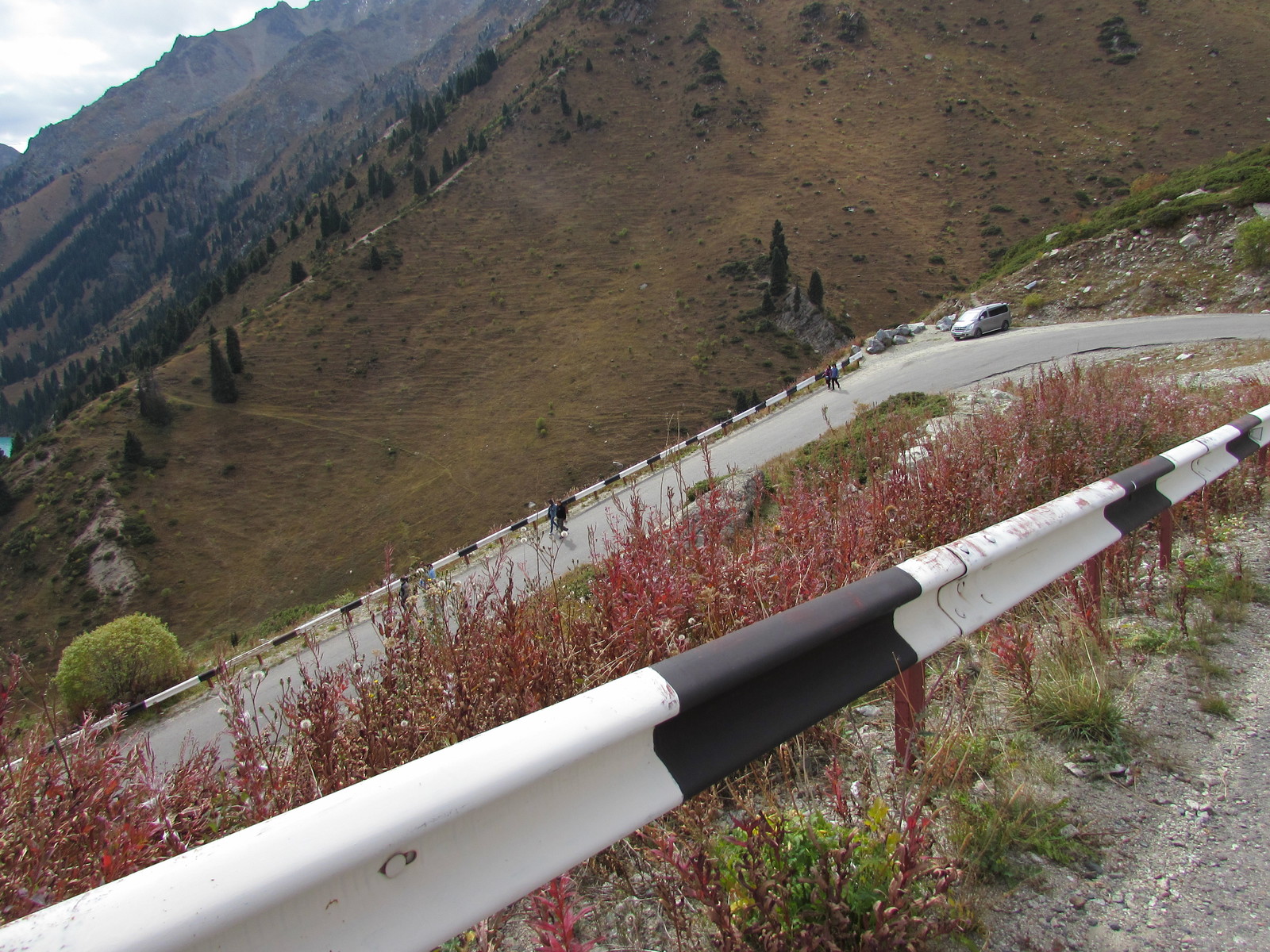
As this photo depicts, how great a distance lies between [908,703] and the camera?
6.19ft

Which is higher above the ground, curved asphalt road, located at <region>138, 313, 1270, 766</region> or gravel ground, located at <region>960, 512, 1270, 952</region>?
gravel ground, located at <region>960, 512, 1270, 952</region>

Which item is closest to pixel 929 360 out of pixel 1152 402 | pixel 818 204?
pixel 1152 402

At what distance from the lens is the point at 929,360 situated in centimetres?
2147

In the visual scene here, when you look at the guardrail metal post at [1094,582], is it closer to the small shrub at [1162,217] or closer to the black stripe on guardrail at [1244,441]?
the black stripe on guardrail at [1244,441]

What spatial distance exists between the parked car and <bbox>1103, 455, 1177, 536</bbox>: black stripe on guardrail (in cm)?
2247

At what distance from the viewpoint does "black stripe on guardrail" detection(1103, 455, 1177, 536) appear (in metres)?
2.81

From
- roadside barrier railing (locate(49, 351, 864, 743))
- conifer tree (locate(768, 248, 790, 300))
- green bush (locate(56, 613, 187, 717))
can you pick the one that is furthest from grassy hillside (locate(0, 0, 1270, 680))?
green bush (locate(56, 613, 187, 717))

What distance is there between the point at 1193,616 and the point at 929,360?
20498mm

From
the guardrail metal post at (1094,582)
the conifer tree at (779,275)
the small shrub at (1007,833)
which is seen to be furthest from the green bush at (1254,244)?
the conifer tree at (779,275)

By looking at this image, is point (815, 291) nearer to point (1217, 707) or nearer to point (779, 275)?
point (779, 275)

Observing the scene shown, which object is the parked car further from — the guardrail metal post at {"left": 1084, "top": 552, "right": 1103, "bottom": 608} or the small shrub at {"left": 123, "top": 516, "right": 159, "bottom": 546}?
the small shrub at {"left": 123, "top": 516, "right": 159, "bottom": 546}

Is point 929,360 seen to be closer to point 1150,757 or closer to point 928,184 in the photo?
point 1150,757

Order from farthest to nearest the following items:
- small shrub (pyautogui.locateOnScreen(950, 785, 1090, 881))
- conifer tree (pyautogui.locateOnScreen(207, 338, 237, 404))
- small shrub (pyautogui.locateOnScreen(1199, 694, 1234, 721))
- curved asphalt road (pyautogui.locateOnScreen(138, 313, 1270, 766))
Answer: conifer tree (pyautogui.locateOnScreen(207, 338, 237, 404)) → curved asphalt road (pyautogui.locateOnScreen(138, 313, 1270, 766)) → small shrub (pyautogui.locateOnScreen(1199, 694, 1234, 721)) → small shrub (pyautogui.locateOnScreen(950, 785, 1090, 881))

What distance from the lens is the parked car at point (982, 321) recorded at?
908 inches
